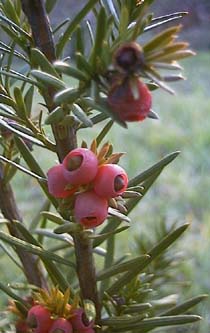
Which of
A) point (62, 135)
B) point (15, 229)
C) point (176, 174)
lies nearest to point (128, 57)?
point (62, 135)

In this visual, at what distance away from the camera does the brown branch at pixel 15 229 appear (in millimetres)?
387

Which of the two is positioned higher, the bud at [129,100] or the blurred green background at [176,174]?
the bud at [129,100]

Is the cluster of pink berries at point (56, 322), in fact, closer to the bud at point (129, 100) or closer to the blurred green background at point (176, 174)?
the bud at point (129, 100)

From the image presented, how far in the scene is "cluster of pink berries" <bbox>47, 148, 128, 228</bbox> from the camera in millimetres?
263

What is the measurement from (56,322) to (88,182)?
89 millimetres

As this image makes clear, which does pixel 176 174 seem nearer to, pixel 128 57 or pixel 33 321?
pixel 33 321

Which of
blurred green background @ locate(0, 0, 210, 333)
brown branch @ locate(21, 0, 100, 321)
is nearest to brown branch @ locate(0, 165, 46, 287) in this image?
brown branch @ locate(21, 0, 100, 321)

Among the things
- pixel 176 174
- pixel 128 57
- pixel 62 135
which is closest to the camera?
pixel 128 57

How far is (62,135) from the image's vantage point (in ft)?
0.97

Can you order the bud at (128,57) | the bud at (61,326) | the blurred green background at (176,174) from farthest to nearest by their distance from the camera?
the blurred green background at (176,174)
the bud at (61,326)
the bud at (128,57)

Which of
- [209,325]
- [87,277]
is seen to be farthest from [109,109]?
[209,325]

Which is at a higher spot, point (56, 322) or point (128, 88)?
point (128, 88)

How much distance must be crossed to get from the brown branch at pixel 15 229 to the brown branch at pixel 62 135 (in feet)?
0.19

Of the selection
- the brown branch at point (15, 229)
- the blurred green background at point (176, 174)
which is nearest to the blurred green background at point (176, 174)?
the blurred green background at point (176, 174)
